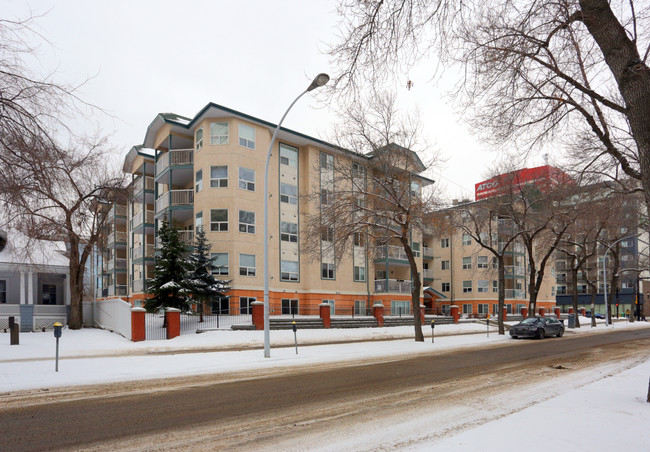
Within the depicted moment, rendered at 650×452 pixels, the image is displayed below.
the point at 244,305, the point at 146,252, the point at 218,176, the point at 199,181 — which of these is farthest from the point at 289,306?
the point at 146,252

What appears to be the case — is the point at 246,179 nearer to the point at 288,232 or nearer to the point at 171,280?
the point at 288,232

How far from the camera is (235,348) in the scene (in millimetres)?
20750

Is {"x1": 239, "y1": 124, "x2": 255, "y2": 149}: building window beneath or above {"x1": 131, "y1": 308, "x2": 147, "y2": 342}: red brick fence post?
above

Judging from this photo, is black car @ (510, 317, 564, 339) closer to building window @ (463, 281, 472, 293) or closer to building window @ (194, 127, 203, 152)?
building window @ (194, 127, 203, 152)

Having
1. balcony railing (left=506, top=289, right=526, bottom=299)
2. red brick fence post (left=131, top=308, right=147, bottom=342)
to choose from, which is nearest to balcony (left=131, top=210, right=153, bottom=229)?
red brick fence post (left=131, top=308, right=147, bottom=342)

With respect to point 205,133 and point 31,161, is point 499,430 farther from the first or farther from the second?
point 205,133

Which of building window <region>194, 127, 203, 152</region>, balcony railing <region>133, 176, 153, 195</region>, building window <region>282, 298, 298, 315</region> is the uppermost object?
building window <region>194, 127, 203, 152</region>

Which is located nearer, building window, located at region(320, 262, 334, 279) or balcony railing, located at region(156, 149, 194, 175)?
balcony railing, located at region(156, 149, 194, 175)

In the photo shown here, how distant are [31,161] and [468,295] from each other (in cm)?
5739

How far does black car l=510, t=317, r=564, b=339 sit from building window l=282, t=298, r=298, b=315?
50.9 ft

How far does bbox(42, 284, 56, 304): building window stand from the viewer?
40281 mm

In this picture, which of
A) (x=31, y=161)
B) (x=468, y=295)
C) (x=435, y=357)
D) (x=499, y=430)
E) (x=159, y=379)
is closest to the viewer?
(x=499, y=430)

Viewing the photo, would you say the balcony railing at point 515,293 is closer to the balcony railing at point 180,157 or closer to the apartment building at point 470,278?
the apartment building at point 470,278

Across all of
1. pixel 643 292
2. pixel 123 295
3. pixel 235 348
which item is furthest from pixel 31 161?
pixel 643 292
